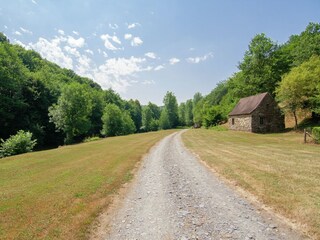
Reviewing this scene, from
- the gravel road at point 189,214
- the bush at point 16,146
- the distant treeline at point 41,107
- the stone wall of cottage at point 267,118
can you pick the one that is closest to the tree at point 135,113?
the distant treeline at point 41,107

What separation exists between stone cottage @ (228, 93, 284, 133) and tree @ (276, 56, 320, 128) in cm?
299

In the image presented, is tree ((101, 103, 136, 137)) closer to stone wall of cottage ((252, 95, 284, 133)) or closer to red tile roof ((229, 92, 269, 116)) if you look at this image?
red tile roof ((229, 92, 269, 116))

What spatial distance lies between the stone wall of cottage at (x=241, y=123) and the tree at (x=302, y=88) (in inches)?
227

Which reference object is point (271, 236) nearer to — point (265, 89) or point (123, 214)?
point (123, 214)

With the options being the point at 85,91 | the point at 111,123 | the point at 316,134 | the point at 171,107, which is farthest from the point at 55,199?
the point at 171,107

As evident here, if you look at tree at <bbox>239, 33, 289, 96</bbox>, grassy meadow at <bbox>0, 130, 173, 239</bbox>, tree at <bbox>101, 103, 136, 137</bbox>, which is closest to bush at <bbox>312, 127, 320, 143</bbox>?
grassy meadow at <bbox>0, 130, 173, 239</bbox>

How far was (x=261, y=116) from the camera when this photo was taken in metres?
35.3

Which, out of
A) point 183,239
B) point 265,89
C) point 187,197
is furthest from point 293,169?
point 265,89

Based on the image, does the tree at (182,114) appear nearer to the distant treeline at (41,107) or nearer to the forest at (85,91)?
the forest at (85,91)

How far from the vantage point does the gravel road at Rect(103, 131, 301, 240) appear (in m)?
5.17

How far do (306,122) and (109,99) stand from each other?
3064 inches

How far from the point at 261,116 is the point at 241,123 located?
3.62 meters

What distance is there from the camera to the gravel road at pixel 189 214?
17.0 feet

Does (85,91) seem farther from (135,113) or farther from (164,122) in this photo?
(135,113)
